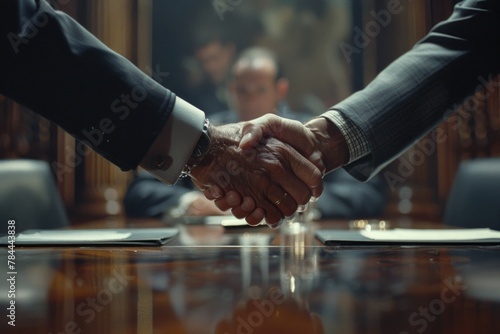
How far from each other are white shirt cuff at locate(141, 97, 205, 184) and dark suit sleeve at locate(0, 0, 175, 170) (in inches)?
1.1

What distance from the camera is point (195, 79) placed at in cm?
384

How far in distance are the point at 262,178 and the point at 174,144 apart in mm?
256

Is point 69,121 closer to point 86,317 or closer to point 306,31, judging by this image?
point 86,317

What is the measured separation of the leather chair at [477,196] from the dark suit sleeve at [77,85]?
1.12m

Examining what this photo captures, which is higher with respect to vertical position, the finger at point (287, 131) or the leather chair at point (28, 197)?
the finger at point (287, 131)

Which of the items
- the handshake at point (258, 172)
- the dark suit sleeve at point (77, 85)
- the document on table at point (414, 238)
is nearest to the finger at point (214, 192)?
the handshake at point (258, 172)

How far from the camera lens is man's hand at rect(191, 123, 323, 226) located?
4.64 feet

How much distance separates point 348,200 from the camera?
2.74 m

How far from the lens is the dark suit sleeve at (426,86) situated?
1.52 meters

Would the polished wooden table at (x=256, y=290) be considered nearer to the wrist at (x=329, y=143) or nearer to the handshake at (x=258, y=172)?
the handshake at (x=258, y=172)

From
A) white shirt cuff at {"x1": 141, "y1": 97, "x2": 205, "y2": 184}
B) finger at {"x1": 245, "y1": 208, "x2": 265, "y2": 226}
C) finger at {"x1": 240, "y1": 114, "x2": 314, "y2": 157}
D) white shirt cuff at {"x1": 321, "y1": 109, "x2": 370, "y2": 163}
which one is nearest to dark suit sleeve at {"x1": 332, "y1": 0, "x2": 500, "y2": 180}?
white shirt cuff at {"x1": 321, "y1": 109, "x2": 370, "y2": 163}

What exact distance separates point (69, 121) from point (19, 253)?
39cm

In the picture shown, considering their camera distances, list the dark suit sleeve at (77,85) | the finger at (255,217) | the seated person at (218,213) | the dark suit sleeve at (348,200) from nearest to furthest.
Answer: the dark suit sleeve at (77,85) → the finger at (255,217) → the seated person at (218,213) → the dark suit sleeve at (348,200)

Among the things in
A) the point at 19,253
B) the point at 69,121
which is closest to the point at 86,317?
the point at 19,253
